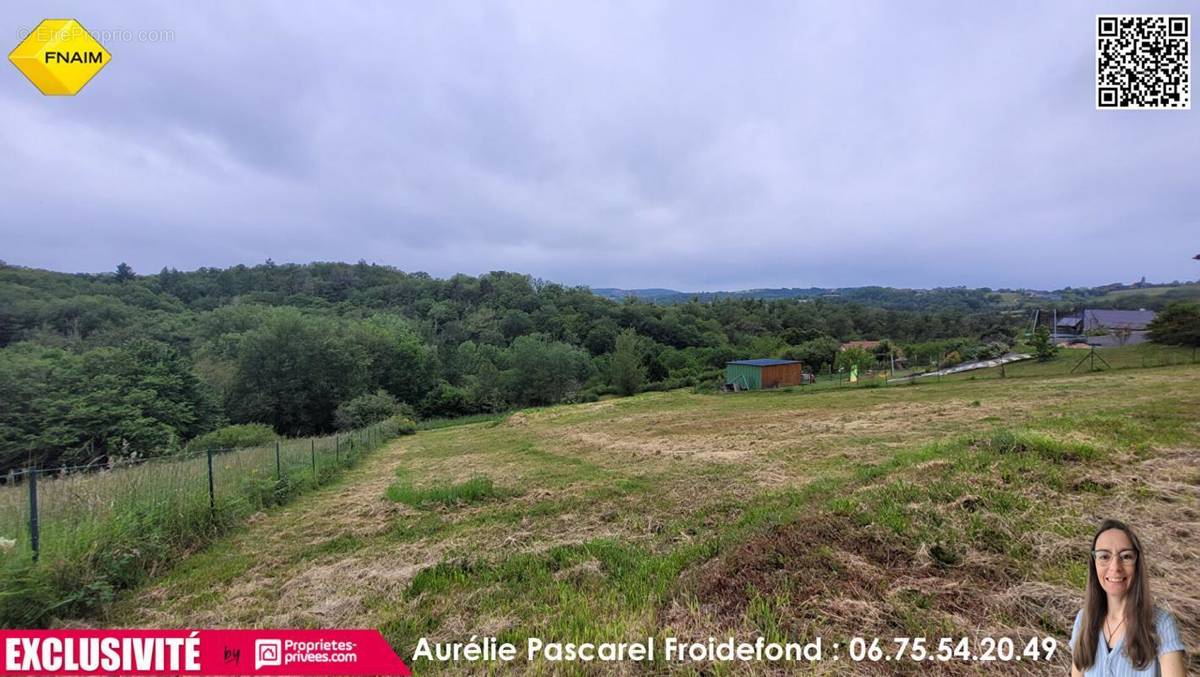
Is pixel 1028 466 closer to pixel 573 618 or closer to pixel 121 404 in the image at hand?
pixel 573 618

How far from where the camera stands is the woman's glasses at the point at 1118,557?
1.77 m

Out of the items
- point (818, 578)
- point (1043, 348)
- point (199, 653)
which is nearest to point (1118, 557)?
point (818, 578)

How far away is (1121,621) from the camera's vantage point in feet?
5.90

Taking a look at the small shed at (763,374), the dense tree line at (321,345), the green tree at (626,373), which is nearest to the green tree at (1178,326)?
the small shed at (763,374)

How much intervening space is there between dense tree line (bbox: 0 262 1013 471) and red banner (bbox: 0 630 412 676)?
788 cm

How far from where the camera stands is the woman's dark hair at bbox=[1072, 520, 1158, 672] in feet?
5.62

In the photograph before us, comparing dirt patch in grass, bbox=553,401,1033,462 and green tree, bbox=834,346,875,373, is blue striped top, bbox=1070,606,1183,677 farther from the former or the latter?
green tree, bbox=834,346,875,373

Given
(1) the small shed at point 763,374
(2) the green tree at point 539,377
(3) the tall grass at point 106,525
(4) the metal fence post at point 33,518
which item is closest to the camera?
(3) the tall grass at point 106,525

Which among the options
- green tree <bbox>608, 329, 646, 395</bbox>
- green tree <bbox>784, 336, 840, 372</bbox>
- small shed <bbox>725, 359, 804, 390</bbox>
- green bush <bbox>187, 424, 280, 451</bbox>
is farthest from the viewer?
green tree <bbox>784, 336, 840, 372</bbox>

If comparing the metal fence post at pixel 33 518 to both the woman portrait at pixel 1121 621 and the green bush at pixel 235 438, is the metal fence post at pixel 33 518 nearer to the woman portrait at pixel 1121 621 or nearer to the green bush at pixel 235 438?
the woman portrait at pixel 1121 621

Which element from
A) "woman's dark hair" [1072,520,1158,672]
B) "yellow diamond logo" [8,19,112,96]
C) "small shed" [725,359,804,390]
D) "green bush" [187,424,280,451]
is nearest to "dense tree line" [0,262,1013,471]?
"green bush" [187,424,280,451]

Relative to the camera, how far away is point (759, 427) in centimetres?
1555

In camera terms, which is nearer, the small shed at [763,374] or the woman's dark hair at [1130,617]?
the woman's dark hair at [1130,617]

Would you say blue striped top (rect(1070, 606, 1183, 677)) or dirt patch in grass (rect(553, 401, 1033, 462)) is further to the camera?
dirt patch in grass (rect(553, 401, 1033, 462))
